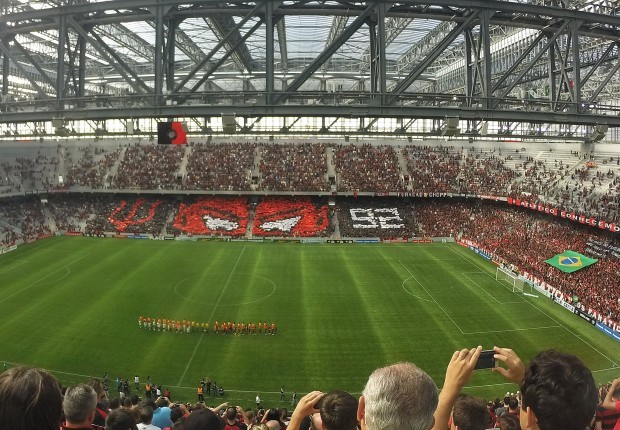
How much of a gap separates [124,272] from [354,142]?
4665 centimetres

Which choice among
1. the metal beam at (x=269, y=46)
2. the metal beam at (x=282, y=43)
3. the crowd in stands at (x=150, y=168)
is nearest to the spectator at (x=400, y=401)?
the metal beam at (x=269, y=46)

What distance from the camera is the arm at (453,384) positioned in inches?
143

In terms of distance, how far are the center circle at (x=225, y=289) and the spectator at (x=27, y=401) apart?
30.5 meters

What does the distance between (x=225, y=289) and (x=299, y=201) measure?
3117cm

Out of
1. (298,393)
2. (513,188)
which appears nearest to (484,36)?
(298,393)

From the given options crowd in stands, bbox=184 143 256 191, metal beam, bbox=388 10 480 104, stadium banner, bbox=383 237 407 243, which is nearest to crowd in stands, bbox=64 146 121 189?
crowd in stands, bbox=184 143 256 191

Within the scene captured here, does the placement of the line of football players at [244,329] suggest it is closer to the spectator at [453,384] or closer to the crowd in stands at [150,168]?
the spectator at [453,384]

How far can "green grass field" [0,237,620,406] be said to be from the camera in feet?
77.4

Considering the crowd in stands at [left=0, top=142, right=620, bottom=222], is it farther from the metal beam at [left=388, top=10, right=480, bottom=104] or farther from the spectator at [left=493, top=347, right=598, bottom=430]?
the spectator at [left=493, top=347, right=598, bottom=430]

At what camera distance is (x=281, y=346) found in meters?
26.3

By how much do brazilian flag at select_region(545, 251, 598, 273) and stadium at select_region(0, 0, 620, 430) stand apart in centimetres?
22

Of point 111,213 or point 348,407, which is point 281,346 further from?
point 111,213

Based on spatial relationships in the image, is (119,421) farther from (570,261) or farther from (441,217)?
(441,217)

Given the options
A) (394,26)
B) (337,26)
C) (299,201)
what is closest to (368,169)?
(299,201)
